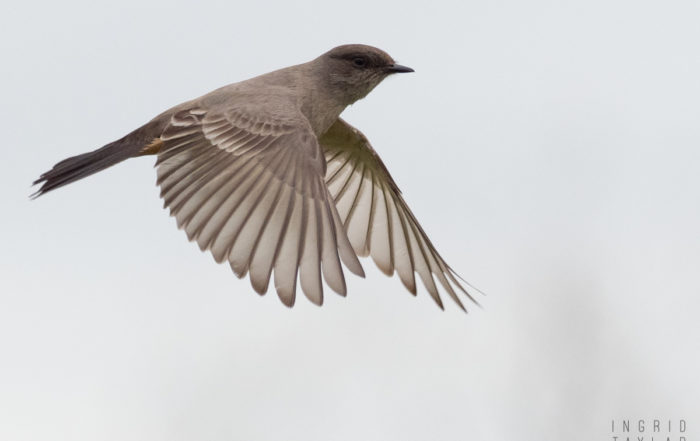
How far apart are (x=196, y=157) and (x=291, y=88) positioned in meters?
1.68

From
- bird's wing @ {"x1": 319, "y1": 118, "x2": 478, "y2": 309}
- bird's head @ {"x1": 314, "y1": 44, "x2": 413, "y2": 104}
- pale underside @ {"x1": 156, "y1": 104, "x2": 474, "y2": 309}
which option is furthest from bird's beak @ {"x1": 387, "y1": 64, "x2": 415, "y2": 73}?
pale underside @ {"x1": 156, "y1": 104, "x2": 474, "y2": 309}

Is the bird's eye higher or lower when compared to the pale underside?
higher

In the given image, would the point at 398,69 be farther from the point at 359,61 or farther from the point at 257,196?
the point at 257,196

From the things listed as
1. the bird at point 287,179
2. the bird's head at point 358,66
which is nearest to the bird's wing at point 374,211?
the bird at point 287,179

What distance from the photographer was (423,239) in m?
10.3

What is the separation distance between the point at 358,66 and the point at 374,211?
137 centimetres

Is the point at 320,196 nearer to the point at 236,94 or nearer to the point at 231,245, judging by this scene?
the point at 231,245

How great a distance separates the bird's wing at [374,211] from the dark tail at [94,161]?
1960 mm

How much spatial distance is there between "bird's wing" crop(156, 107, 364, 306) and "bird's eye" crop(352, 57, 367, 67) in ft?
5.02

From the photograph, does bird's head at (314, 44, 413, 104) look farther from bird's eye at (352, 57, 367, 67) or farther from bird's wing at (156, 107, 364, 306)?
bird's wing at (156, 107, 364, 306)

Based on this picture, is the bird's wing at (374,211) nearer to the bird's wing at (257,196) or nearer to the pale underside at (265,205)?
the pale underside at (265,205)

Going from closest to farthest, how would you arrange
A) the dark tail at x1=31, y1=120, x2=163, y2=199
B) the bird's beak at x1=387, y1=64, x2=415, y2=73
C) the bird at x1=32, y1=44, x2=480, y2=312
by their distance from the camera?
1. the bird at x1=32, y1=44, x2=480, y2=312
2. the dark tail at x1=31, y1=120, x2=163, y2=199
3. the bird's beak at x1=387, y1=64, x2=415, y2=73

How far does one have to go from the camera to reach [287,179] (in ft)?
26.5

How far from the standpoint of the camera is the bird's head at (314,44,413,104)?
33.0ft
